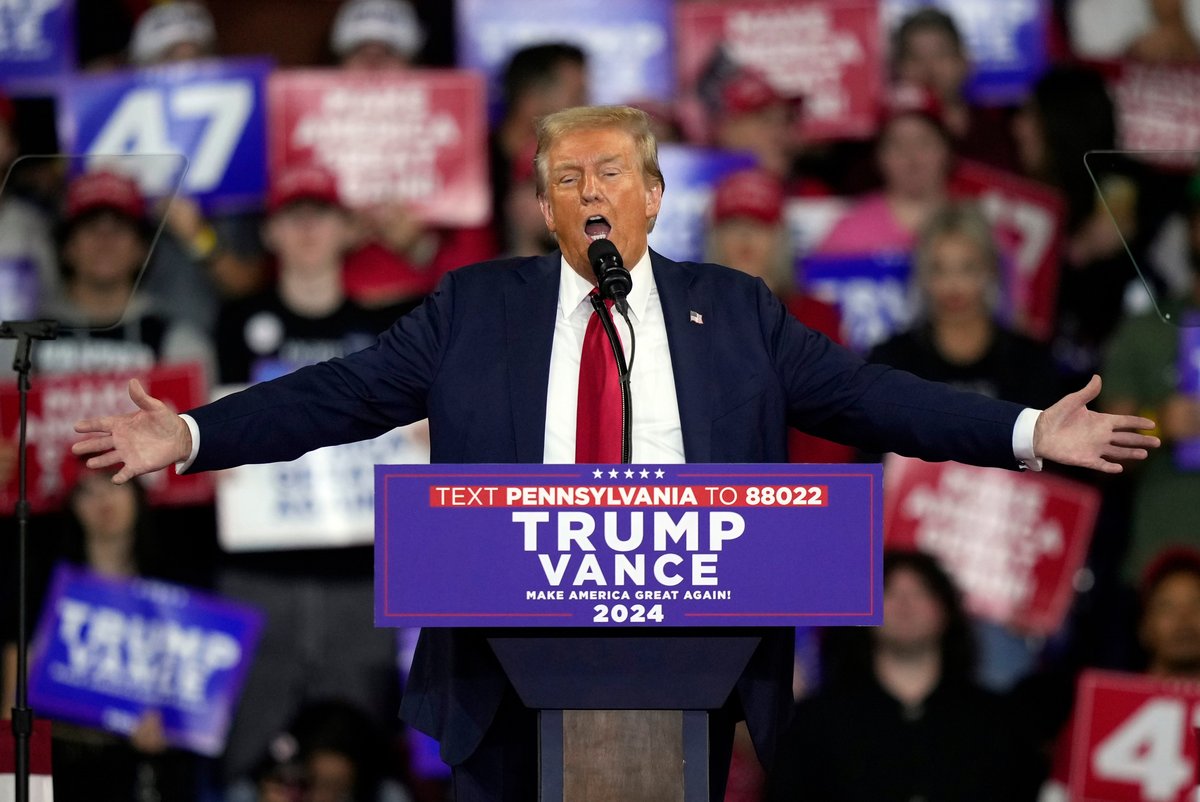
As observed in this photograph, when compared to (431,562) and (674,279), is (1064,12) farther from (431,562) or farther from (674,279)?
(431,562)

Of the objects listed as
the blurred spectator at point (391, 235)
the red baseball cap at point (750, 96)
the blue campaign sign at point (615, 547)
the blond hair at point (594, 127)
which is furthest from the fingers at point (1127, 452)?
the red baseball cap at point (750, 96)

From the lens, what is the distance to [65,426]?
5.41 metres

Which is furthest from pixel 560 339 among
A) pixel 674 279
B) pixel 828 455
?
pixel 828 455

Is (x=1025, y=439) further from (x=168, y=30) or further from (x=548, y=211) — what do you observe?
(x=168, y=30)

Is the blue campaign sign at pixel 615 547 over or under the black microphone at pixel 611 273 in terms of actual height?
under

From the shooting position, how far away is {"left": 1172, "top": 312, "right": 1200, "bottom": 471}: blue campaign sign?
519 centimetres

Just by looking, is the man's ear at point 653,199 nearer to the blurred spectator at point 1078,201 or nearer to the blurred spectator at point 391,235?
the blurred spectator at point 391,235

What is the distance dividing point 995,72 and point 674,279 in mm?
3705

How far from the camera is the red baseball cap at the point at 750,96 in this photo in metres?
5.89

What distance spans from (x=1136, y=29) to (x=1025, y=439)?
4010mm

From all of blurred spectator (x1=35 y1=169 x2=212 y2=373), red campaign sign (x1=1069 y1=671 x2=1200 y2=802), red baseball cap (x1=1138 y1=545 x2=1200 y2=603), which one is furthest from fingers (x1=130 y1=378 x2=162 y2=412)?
red baseball cap (x1=1138 y1=545 x2=1200 y2=603)

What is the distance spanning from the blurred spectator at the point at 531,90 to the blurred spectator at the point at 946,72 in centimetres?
109

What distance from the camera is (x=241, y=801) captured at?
523 cm

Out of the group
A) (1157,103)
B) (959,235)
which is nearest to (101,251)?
(959,235)
